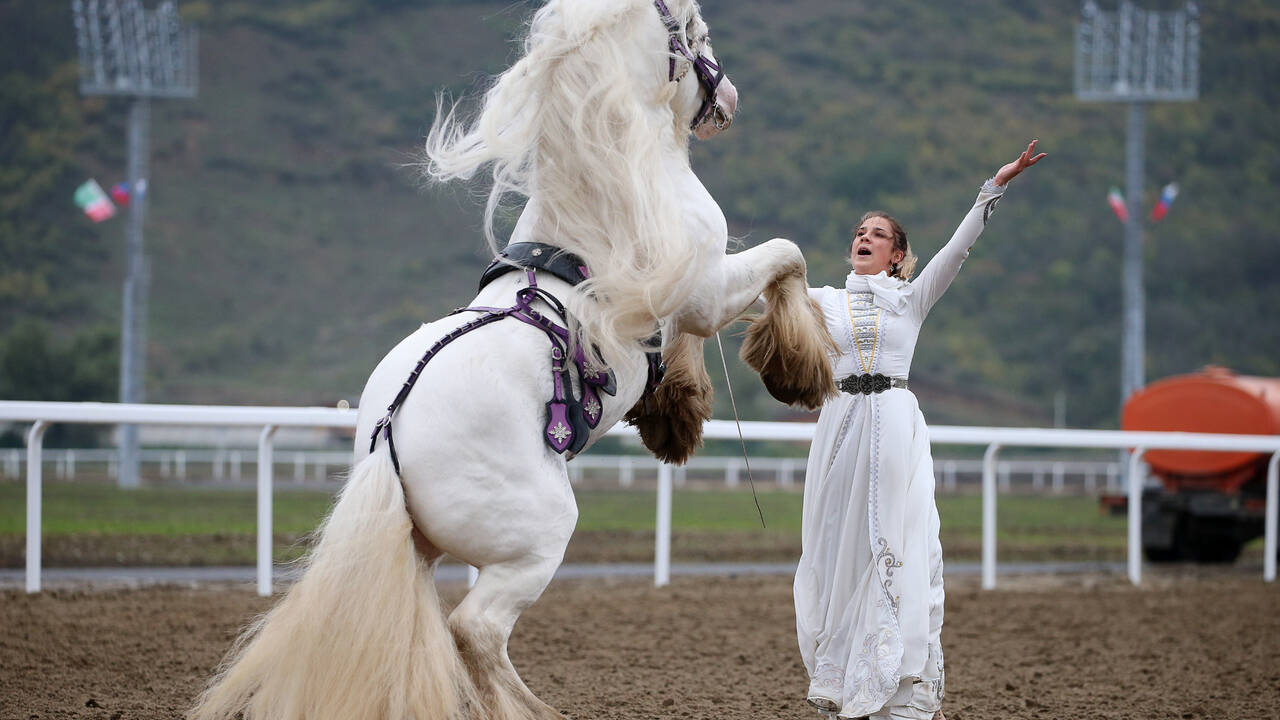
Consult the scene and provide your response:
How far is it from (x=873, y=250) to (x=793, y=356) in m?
1.12

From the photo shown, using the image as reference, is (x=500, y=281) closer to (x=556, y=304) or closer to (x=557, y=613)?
(x=556, y=304)

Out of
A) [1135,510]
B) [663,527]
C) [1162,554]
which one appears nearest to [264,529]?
[663,527]

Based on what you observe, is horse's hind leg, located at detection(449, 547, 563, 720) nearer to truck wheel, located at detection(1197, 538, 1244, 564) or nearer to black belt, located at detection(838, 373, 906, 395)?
black belt, located at detection(838, 373, 906, 395)

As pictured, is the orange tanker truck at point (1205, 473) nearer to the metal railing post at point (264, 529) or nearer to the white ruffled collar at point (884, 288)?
the metal railing post at point (264, 529)

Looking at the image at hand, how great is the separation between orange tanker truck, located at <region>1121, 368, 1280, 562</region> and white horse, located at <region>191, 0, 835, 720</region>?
1094 cm

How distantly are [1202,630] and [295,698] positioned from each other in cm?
630

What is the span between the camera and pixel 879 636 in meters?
4.72

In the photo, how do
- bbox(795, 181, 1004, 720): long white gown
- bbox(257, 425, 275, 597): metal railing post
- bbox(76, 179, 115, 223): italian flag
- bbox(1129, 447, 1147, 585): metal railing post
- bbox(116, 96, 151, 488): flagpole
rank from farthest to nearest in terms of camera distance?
bbox(76, 179, 115, 223): italian flag, bbox(116, 96, 151, 488): flagpole, bbox(1129, 447, 1147, 585): metal railing post, bbox(257, 425, 275, 597): metal railing post, bbox(795, 181, 1004, 720): long white gown

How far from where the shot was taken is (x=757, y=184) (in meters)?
73.9

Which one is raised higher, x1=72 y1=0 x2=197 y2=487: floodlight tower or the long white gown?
x1=72 y1=0 x2=197 y2=487: floodlight tower

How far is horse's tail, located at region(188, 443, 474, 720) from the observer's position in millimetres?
3406

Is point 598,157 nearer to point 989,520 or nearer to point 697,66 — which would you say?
point 697,66

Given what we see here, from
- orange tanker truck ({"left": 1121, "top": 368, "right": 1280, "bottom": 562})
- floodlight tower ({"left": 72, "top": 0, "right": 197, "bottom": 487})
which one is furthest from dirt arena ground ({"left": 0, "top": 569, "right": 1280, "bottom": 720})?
floodlight tower ({"left": 72, "top": 0, "right": 197, "bottom": 487})

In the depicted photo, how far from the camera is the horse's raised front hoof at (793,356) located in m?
4.23
